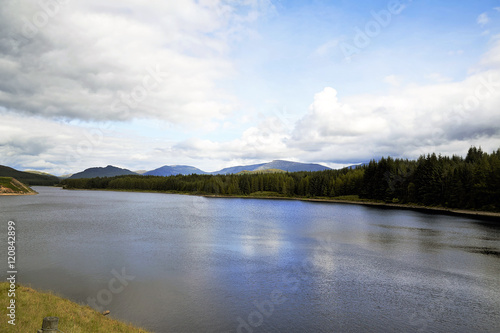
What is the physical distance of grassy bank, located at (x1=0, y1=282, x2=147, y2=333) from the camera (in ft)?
45.4

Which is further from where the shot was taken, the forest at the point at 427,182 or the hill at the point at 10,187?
the hill at the point at 10,187

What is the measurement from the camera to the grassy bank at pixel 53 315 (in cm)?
1384

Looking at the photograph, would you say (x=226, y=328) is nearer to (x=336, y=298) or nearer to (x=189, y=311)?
(x=189, y=311)

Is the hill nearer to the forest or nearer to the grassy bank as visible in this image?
the forest

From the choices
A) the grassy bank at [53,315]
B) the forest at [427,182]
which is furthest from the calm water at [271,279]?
the forest at [427,182]

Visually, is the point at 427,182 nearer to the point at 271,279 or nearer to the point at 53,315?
the point at 271,279

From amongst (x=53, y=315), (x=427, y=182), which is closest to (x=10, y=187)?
(x=53, y=315)

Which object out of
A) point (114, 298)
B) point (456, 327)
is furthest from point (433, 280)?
point (114, 298)

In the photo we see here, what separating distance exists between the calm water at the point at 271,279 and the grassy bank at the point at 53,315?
2.05m

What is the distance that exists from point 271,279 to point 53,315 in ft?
58.2

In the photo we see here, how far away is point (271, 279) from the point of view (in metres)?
27.7

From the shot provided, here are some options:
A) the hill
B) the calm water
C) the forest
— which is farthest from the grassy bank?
the hill

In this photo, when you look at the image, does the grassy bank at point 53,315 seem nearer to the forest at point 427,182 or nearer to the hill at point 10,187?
the forest at point 427,182

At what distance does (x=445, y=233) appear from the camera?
188ft
